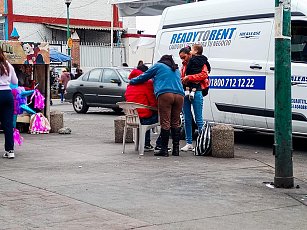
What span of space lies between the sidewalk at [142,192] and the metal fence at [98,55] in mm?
30550

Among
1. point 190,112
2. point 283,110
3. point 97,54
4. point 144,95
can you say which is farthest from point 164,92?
point 97,54

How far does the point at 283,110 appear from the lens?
8.21m

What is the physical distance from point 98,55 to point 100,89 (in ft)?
70.6

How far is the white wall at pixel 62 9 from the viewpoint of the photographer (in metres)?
43.1

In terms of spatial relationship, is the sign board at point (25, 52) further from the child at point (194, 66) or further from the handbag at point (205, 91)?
the handbag at point (205, 91)

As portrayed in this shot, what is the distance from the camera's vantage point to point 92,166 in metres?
9.75

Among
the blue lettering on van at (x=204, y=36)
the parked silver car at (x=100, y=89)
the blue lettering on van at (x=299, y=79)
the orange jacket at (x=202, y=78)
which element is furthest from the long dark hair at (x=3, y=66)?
the parked silver car at (x=100, y=89)

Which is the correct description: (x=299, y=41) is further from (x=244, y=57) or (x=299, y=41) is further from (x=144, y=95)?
(x=144, y=95)

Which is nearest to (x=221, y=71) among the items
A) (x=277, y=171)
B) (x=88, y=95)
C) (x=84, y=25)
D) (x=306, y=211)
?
(x=277, y=171)

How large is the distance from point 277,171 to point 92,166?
112 inches

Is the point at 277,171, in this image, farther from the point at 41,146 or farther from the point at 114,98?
the point at 114,98

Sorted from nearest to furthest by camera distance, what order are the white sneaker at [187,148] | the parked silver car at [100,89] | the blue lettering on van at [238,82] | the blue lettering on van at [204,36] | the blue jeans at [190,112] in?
the white sneaker at [187,148], the blue jeans at [190,112], the blue lettering on van at [238,82], the blue lettering on van at [204,36], the parked silver car at [100,89]

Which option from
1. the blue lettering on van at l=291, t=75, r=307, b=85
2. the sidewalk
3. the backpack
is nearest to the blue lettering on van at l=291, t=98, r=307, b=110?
the blue lettering on van at l=291, t=75, r=307, b=85

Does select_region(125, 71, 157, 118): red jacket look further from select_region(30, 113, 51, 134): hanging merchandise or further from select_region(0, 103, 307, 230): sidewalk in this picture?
select_region(30, 113, 51, 134): hanging merchandise
